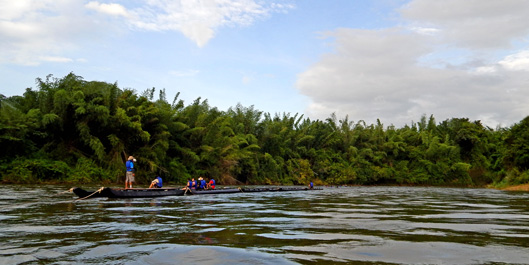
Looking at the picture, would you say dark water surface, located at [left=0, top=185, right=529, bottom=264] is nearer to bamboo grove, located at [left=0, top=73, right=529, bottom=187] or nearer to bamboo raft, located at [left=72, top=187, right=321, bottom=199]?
bamboo raft, located at [left=72, top=187, right=321, bottom=199]

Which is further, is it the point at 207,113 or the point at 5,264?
the point at 207,113

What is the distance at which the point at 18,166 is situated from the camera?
21312mm

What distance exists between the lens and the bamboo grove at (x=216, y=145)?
22859 mm

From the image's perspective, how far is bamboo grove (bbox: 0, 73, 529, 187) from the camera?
22.9 m

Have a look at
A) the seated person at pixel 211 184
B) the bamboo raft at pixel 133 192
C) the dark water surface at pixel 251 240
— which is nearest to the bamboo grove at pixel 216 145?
the seated person at pixel 211 184

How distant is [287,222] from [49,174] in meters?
19.3

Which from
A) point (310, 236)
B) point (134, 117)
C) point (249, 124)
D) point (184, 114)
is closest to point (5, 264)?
point (310, 236)

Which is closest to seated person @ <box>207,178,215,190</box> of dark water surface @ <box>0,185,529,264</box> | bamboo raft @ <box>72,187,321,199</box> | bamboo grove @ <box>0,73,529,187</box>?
bamboo raft @ <box>72,187,321,199</box>

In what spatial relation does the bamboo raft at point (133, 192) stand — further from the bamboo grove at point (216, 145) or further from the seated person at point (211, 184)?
the bamboo grove at point (216, 145)

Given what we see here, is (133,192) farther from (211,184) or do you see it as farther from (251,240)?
(251,240)

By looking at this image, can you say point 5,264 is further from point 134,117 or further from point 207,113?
point 207,113

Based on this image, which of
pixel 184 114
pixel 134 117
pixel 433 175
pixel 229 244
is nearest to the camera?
pixel 229 244

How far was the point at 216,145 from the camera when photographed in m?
31.7

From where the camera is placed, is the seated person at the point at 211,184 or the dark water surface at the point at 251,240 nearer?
the dark water surface at the point at 251,240
